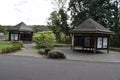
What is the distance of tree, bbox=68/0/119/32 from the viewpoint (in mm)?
47075

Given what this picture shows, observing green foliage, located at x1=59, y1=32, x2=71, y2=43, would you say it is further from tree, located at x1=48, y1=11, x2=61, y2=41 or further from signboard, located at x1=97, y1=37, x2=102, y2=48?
signboard, located at x1=97, y1=37, x2=102, y2=48

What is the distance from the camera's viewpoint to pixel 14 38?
49.4 metres

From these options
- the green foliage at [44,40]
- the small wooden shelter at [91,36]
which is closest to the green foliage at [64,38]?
the green foliage at [44,40]

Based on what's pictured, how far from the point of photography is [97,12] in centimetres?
4712

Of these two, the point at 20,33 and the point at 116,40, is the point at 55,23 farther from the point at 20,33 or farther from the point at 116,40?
the point at 116,40

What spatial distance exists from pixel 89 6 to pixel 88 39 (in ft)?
59.3

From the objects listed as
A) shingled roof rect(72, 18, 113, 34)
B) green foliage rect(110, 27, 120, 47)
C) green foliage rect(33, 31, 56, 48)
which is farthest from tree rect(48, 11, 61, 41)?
shingled roof rect(72, 18, 113, 34)

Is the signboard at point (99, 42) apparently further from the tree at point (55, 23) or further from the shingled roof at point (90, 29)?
the tree at point (55, 23)

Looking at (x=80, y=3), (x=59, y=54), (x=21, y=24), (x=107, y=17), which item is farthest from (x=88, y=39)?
(x=21, y=24)

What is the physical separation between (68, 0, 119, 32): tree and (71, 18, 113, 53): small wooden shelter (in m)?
15.2

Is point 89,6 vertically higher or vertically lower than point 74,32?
higher

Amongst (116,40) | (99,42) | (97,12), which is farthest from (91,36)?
(97,12)

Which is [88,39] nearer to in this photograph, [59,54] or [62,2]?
[59,54]

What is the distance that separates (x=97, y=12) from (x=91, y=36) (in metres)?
17.6
